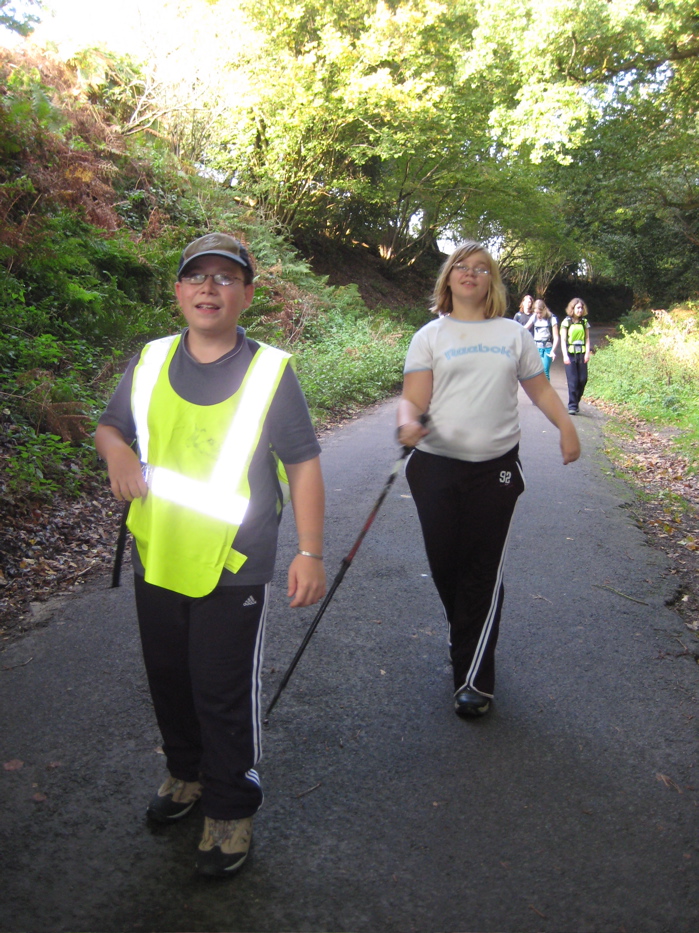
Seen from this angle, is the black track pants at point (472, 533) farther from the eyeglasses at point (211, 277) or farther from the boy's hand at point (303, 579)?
the eyeglasses at point (211, 277)

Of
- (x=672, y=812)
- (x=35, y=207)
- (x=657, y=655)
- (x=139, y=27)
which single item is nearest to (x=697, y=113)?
(x=139, y=27)

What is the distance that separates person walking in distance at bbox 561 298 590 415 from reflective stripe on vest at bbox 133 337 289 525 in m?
11.4

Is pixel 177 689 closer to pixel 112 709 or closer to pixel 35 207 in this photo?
pixel 112 709

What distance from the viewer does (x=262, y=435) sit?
267 cm

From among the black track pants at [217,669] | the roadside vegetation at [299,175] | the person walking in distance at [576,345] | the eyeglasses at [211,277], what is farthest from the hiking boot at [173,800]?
the person walking in distance at [576,345]

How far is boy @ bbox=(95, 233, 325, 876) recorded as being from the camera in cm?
265

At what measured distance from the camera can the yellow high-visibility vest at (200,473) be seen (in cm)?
264

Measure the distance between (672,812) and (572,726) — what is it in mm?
716

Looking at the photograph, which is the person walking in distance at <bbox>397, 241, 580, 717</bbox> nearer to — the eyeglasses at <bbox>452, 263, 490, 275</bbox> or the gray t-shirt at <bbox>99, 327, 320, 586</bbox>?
the eyeglasses at <bbox>452, 263, 490, 275</bbox>

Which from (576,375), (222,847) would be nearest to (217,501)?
(222,847)

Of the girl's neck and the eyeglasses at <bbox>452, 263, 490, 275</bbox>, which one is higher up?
the eyeglasses at <bbox>452, 263, 490, 275</bbox>

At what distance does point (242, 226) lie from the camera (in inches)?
802

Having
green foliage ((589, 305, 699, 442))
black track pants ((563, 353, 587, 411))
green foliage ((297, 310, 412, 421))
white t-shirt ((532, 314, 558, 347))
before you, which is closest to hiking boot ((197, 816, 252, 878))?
green foliage ((297, 310, 412, 421))

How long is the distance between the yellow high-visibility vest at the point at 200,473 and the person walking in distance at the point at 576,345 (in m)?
11.5
